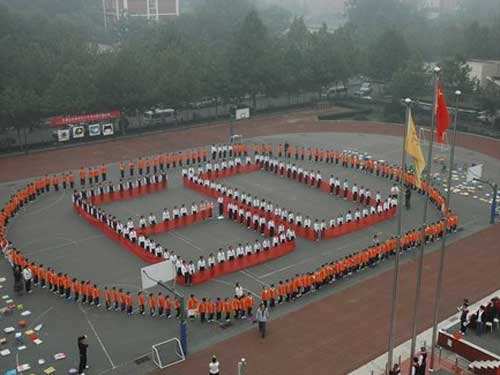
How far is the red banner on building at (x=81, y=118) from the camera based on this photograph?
4412 cm

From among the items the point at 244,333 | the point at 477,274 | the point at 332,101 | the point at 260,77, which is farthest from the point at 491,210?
the point at 332,101

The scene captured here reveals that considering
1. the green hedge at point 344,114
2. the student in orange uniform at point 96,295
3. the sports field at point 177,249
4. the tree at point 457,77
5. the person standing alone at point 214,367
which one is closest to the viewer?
the person standing alone at point 214,367

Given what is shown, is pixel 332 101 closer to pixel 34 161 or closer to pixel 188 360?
pixel 34 161

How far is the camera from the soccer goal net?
1825cm

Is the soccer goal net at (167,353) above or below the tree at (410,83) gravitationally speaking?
below

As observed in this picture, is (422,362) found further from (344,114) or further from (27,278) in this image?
(344,114)

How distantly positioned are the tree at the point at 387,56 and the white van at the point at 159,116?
21.5m

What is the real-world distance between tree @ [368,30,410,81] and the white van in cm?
2147

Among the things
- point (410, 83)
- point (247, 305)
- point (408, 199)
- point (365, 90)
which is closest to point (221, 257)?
point (247, 305)

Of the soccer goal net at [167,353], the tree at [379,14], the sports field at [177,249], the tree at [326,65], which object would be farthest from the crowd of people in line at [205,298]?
the tree at [379,14]

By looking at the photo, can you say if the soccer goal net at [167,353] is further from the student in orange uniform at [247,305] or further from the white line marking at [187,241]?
the white line marking at [187,241]

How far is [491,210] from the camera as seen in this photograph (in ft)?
96.9

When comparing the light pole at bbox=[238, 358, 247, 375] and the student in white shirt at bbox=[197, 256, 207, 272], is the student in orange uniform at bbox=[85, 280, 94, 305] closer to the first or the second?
the student in white shirt at bbox=[197, 256, 207, 272]

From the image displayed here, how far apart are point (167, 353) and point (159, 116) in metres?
38.2
